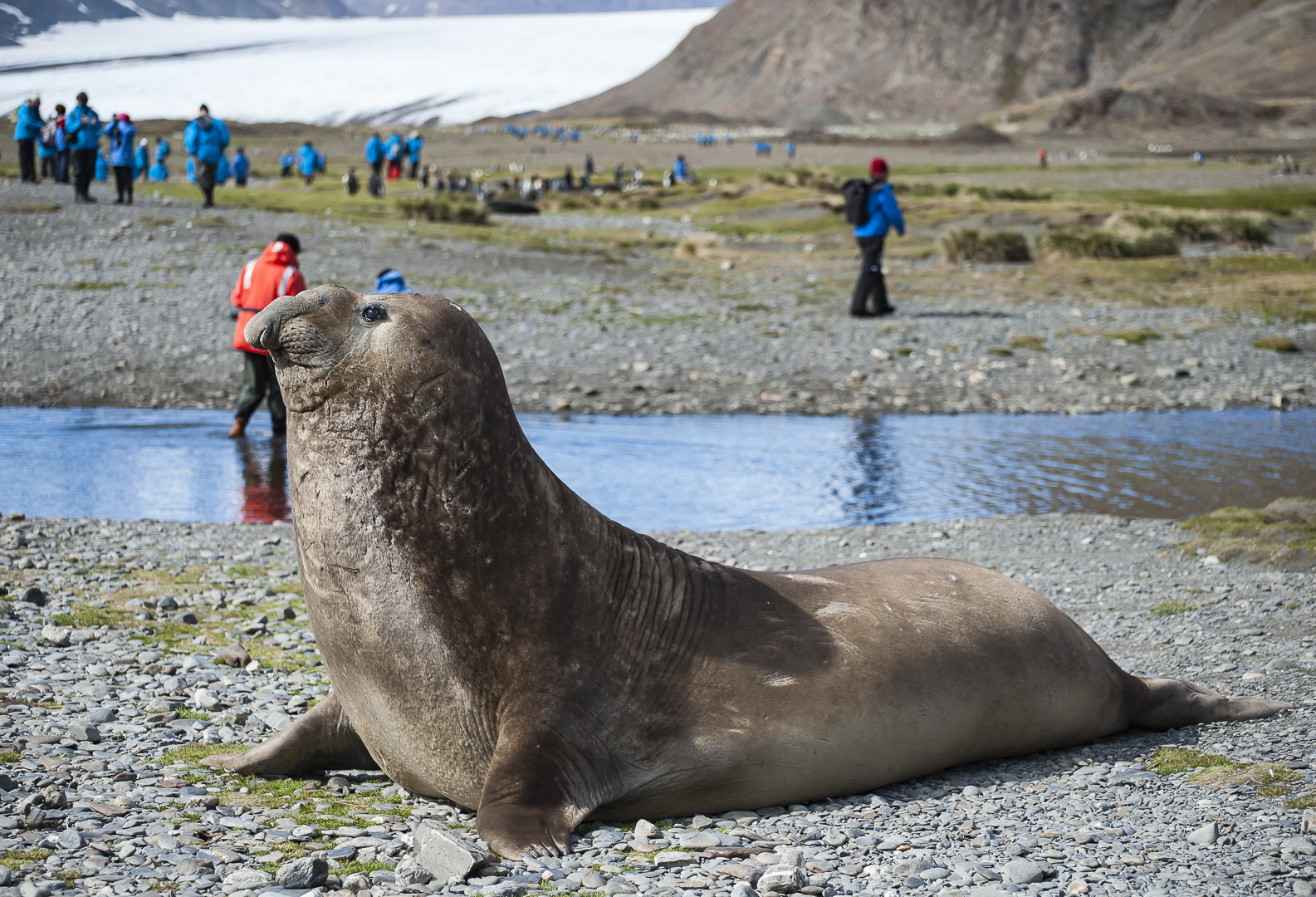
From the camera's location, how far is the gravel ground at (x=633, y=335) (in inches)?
647

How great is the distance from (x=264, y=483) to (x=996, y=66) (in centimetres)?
15490

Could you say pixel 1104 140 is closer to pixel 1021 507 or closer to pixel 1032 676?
pixel 1021 507

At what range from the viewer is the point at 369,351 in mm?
4430

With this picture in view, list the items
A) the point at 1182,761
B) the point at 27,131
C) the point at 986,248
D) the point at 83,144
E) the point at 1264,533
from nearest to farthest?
the point at 1182,761, the point at 1264,533, the point at 83,144, the point at 986,248, the point at 27,131

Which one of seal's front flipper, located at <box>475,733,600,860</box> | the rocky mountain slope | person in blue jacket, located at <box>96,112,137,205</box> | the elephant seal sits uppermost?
the rocky mountain slope

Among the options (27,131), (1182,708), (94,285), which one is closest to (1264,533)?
(1182,708)

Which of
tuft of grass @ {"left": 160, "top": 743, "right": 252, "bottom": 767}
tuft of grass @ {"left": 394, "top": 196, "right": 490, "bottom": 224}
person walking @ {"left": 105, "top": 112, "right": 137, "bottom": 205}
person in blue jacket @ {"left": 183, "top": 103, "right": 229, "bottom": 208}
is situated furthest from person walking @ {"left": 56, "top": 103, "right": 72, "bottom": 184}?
tuft of grass @ {"left": 160, "top": 743, "right": 252, "bottom": 767}

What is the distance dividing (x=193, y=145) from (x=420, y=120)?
130 m

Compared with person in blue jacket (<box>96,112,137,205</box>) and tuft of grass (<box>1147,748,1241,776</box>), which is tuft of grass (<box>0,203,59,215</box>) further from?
tuft of grass (<box>1147,748,1241,776</box>)

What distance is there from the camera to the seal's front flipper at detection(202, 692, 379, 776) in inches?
190

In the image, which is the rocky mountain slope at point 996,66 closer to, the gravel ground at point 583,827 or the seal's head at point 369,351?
the gravel ground at point 583,827

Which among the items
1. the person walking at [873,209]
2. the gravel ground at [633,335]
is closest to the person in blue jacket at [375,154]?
the gravel ground at [633,335]

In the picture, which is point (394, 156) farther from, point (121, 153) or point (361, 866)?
point (361, 866)

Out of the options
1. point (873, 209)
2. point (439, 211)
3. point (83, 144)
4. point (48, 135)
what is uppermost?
point (48, 135)
